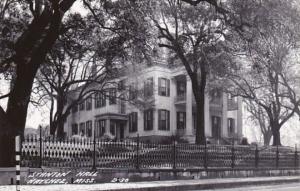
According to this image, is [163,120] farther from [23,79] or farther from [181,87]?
[23,79]

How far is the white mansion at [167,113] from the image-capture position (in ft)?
150

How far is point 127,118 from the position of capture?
168 ft

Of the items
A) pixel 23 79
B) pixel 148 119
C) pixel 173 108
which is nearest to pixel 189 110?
pixel 173 108

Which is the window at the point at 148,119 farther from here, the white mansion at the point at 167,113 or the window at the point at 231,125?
the window at the point at 231,125

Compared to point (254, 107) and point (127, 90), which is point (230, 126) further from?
point (127, 90)

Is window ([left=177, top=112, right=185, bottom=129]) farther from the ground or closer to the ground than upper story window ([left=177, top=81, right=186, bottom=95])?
closer to the ground

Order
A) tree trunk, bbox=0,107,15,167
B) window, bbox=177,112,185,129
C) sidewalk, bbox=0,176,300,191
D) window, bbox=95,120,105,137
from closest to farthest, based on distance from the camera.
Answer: sidewalk, bbox=0,176,300,191 < tree trunk, bbox=0,107,15,167 < window, bbox=177,112,185,129 < window, bbox=95,120,105,137

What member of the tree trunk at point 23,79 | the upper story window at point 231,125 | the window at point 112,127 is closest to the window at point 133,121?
the window at point 112,127

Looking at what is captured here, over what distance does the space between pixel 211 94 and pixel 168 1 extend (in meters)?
13.0

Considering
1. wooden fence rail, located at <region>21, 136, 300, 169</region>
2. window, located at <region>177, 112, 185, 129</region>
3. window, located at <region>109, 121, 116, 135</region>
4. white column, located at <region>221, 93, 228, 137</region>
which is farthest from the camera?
window, located at <region>109, 121, 116, 135</region>

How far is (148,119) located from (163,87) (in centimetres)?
359

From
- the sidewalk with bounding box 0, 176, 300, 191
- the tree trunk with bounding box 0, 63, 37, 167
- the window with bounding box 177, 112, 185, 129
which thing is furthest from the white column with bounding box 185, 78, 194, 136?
the tree trunk with bounding box 0, 63, 37, 167

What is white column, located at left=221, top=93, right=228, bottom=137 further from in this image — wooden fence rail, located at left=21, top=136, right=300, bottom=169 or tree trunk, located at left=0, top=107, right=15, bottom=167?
tree trunk, located at left=0, top=107, right=15, bottom=167

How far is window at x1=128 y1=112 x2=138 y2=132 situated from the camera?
163 feet
